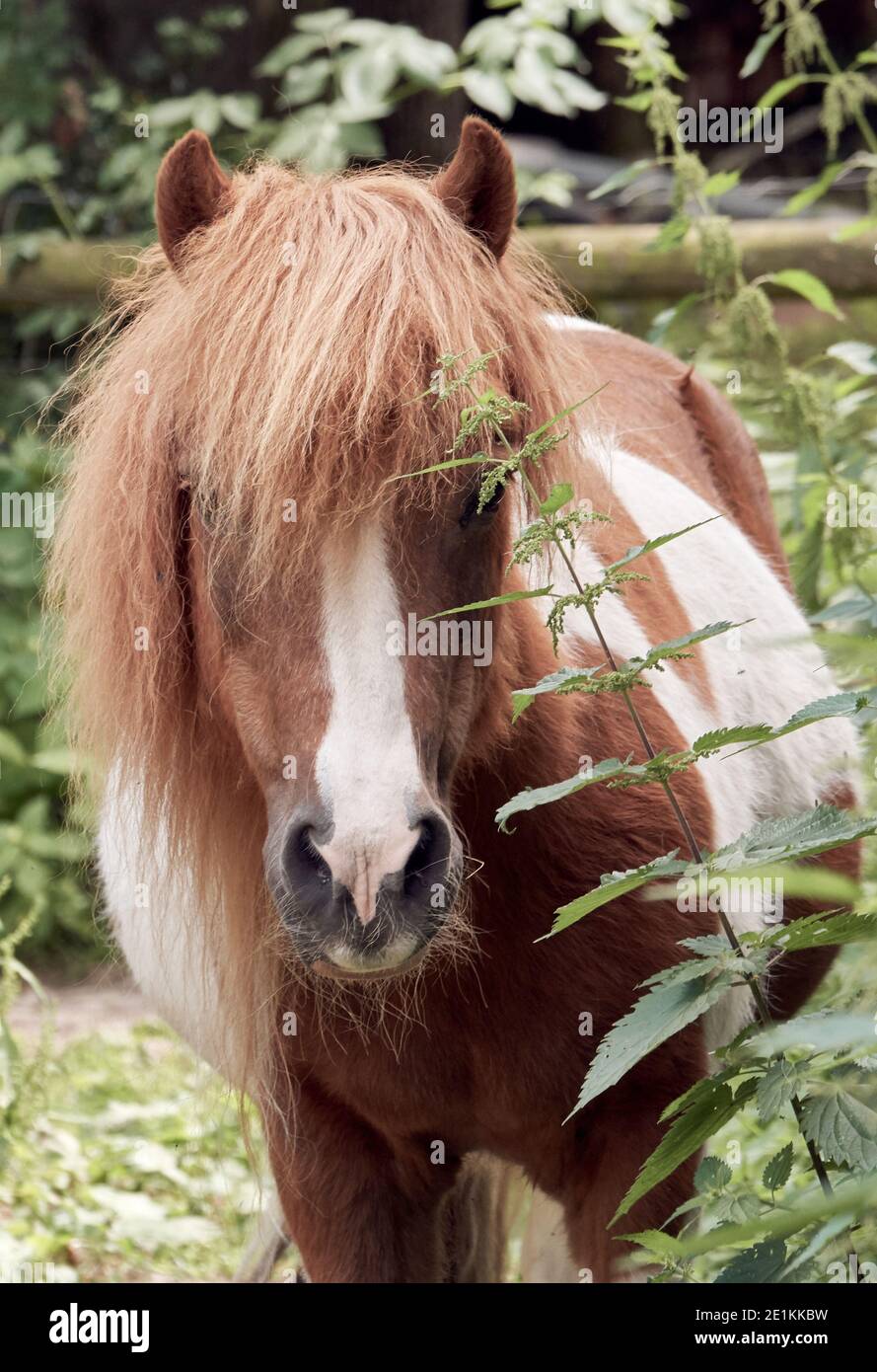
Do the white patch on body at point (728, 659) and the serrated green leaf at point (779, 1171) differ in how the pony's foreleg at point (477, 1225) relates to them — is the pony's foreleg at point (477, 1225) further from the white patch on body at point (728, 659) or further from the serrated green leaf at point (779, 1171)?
the serrated green leaf at point (779, 1171)

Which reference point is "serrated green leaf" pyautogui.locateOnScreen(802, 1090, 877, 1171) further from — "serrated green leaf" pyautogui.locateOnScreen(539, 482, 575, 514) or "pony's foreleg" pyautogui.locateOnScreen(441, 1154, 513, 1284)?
"pony's foreleg" pyautogui.locateOnScreen(441, 1154, 513, 1284)

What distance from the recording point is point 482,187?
189cm

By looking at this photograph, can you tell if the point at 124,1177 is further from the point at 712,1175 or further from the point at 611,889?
the point at 611,889

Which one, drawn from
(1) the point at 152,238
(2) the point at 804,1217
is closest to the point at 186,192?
(2) the point at 804,1217

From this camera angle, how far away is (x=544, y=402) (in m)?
1.89

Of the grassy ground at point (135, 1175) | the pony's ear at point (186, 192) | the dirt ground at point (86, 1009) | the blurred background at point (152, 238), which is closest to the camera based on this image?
the pony's ear at point (186, 192)

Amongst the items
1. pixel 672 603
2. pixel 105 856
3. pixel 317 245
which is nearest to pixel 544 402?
pixel 317 245

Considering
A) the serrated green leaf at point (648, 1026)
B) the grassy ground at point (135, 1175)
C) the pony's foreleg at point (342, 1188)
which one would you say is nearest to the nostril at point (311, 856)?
the serrated green leaf at point (648, 1026)

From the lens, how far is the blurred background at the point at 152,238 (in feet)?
10.5

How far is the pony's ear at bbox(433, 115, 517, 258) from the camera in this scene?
6.04 feet

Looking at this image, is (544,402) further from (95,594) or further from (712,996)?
(712,996)

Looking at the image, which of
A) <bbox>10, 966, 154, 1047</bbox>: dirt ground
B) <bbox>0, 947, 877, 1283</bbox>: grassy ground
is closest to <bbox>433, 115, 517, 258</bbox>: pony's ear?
<bbox>0, 947, 877, 1283</bbox>: grassy ground

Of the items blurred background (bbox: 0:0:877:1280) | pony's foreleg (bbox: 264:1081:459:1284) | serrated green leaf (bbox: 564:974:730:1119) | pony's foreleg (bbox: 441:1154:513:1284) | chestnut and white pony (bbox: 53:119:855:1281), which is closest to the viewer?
serrated green leaf (bbox: 564:974:730:1119)

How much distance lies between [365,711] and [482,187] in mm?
701
